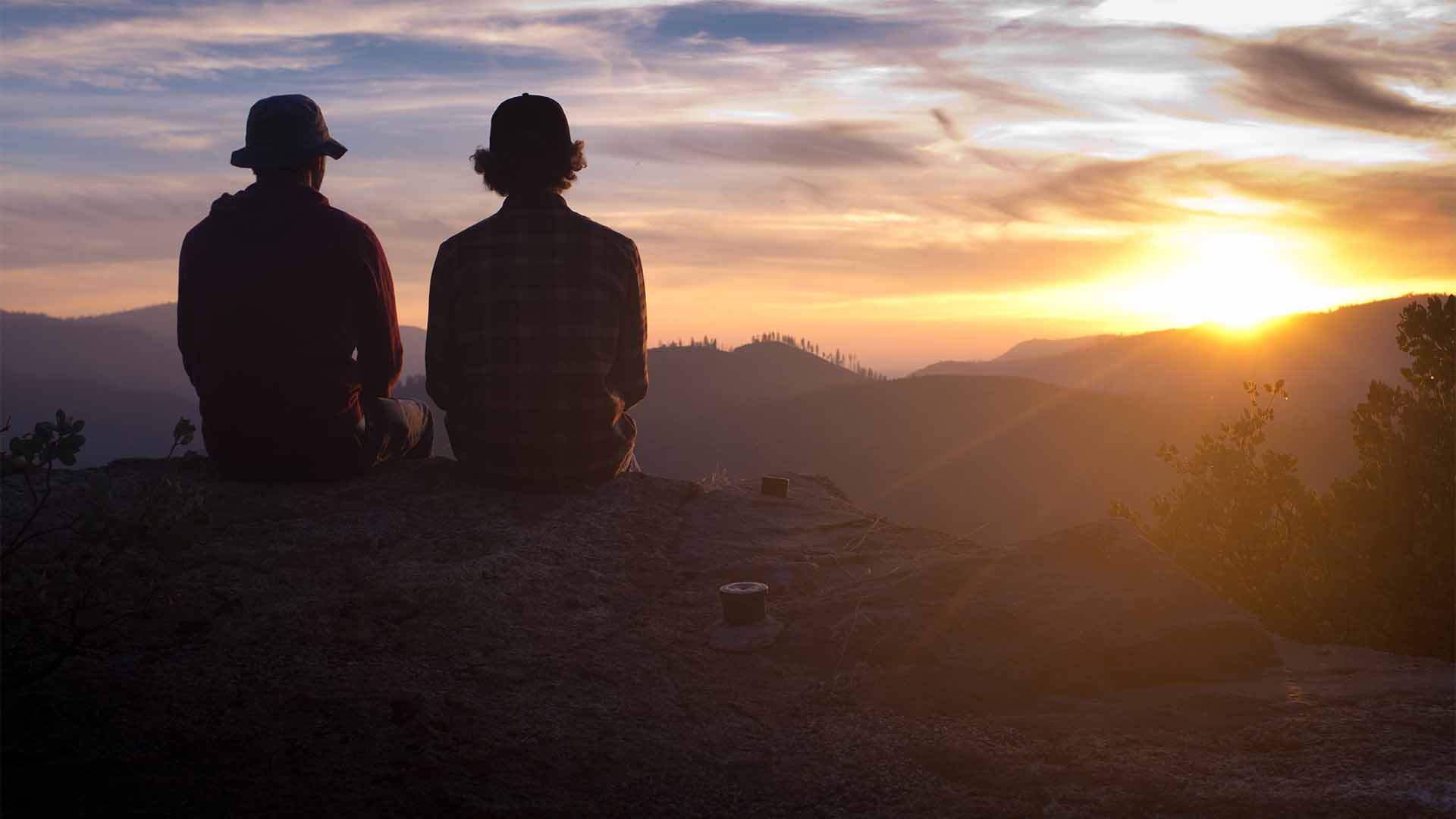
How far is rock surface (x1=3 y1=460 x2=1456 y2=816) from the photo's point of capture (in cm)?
291

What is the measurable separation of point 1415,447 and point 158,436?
112 metres

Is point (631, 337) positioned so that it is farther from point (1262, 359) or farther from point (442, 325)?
point (1262, 359)

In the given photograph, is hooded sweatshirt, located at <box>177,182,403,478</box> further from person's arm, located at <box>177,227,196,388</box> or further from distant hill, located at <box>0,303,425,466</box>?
distant hill, located at <box>0,303,425,466</box>

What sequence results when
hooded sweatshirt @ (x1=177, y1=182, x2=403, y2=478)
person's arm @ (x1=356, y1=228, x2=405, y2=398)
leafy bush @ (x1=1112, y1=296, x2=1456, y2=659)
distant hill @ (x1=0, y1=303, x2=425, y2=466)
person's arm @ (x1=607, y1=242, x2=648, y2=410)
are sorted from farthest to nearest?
1. distant hill @ (x1=0, y1=303, x2=425, y2=466)
2. leafy bush @ (x1=1112, y1=296, x2=1456, y2=659)
3. person's arm @ (x1=607, y1=242, x2=648, y2=410)
4. person's arm @ (x1=356, y1=228, x2=405, y2=398)
5. hooded sweatshirt @ (x1=177, y1=182, x2=403, y2=478)

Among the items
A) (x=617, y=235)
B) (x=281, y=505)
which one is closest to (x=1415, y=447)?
(x=617, y=235)

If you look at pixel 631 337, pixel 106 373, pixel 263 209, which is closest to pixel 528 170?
pixel 631 337

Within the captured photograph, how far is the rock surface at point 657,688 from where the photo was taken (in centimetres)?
291

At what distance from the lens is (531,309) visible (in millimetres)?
5332

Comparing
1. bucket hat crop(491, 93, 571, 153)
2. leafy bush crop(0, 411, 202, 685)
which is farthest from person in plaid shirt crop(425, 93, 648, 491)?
leafy bush crop(0, 411, 202, 685)

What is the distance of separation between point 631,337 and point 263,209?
2132mm

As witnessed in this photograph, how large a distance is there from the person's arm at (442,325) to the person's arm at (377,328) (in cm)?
19

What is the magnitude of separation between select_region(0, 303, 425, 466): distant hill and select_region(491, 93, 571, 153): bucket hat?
308 feet

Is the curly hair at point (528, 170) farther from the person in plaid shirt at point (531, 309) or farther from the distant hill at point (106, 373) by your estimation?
the distant hill at point (106, 373)

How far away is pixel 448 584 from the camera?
4.36 metres
